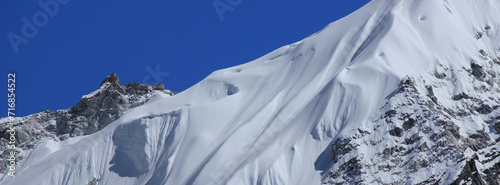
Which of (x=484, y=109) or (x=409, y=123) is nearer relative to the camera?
(x=409, y=123)

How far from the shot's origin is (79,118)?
12144 cm

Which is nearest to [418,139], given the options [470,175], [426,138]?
[426,138]

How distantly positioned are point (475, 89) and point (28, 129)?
177 feet

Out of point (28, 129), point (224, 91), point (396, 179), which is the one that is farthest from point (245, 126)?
point (28, 129)

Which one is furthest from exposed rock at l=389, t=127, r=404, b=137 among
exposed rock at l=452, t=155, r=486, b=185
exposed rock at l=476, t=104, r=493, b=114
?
exposed rock at l=452, t=155, r=486, b=185

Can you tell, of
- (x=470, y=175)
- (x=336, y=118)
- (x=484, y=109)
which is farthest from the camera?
(x=336, y=118)

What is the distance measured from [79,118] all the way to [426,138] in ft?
160

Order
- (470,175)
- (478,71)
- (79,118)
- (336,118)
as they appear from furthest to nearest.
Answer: (79,118)
(478,71)
(336,118)
(470,175)

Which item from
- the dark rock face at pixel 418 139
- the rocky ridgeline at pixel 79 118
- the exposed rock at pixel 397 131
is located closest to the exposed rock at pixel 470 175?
the dark rock face at pixel 418 139

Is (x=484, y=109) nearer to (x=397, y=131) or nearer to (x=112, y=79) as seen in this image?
(x=397, y=131)

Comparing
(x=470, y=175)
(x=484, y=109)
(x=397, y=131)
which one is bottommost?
(x=470, y=175)

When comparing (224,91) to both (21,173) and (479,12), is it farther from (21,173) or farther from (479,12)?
(479,12)

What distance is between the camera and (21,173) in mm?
109375

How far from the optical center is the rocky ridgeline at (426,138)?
85938 mm
